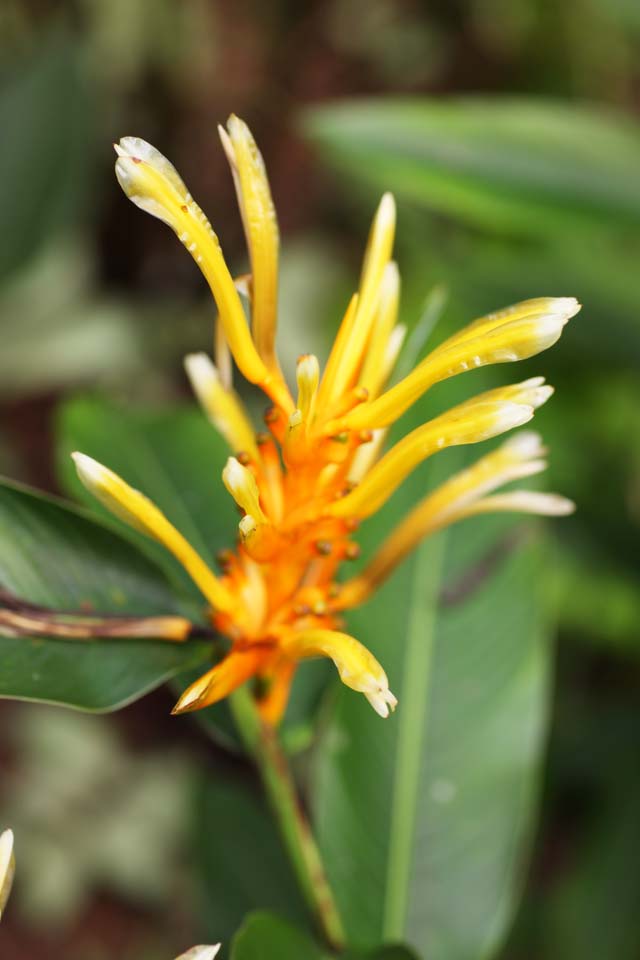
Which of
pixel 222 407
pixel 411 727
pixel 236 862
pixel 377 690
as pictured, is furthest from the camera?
pixel 236 862

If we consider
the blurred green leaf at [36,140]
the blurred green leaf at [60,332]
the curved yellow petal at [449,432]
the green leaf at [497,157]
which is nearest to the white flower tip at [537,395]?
the curved yellow petal at [449,432]

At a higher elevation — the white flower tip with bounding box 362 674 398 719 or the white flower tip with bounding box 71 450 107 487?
the white flower tip with bounding box 71 450 107 487

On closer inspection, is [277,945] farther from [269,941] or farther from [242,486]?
[242,486]

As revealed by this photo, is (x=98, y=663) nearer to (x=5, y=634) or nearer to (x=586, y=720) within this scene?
(x=5, y=634)

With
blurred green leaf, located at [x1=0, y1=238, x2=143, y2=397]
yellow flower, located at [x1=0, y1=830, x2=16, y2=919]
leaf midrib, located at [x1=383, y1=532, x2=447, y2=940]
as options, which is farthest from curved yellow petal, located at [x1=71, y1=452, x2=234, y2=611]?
blurred green leaf, located at [x1=0, y1=238, x2=143, y2=397]

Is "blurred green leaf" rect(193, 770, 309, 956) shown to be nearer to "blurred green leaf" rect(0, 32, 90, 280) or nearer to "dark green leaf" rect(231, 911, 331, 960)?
"dark green leaf" rect(231, 911, 331, 960)

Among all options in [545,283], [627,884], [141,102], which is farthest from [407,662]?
[141,102]

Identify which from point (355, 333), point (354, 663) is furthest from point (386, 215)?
point (354, 663)
